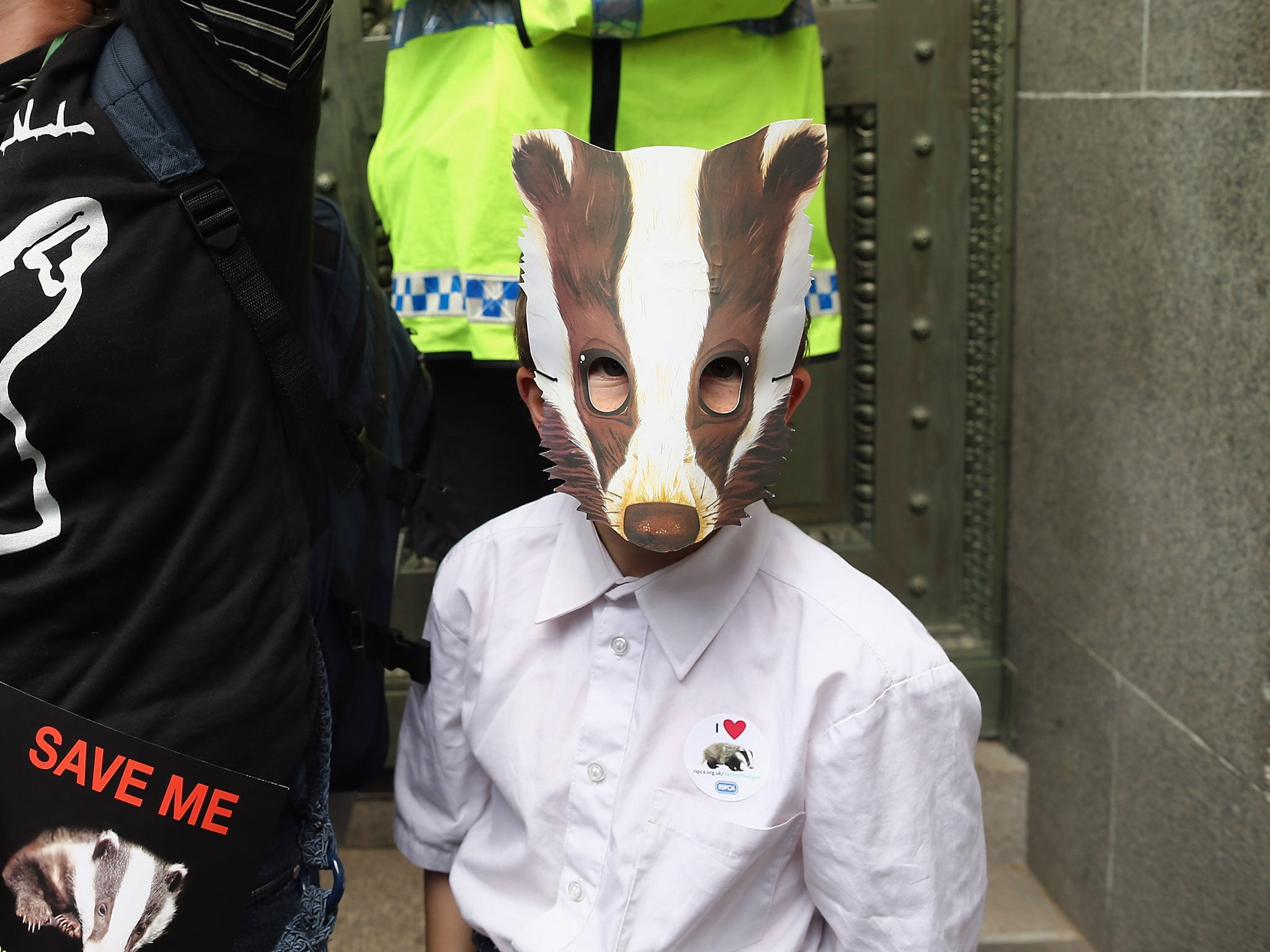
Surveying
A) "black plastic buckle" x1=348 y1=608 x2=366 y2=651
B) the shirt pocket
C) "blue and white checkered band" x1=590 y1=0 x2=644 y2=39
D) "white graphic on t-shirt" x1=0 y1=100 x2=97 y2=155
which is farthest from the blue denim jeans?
"blue and white checkered band" x1=590 y1=0 x2=644 y2=39

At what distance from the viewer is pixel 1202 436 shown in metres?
2.08

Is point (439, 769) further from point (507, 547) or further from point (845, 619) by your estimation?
point (845, 619)

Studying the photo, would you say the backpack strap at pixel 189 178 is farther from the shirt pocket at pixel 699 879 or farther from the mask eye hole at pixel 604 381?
the shirt pocket at pixel 699 879

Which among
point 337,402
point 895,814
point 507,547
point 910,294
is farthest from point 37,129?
point 910,294

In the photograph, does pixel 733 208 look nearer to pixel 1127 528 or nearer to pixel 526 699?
pixel 526 699

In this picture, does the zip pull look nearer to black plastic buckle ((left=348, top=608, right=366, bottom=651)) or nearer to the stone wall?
black plastic buckle ((left=348, top=608, right=366, bottom=651))

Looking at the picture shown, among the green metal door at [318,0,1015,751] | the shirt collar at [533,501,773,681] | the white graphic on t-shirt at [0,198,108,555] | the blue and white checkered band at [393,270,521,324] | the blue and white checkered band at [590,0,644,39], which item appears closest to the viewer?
the white graphic on t-shirt at [0,198,108,555]

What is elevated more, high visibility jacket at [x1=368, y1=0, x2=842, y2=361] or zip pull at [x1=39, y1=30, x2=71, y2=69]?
zip pull at [x1=39, y1=30, x2=71, y2=69]

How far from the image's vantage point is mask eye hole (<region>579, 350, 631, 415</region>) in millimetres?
1299

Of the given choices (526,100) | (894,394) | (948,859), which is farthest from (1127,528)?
(526,100)

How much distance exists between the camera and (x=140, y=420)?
4.00 feet

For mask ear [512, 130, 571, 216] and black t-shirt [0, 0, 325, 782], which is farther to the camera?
mask ear [512, 130, 571, 216]

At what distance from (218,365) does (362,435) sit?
15.3 inches

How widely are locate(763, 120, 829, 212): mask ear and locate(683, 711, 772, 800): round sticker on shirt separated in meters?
0.56
